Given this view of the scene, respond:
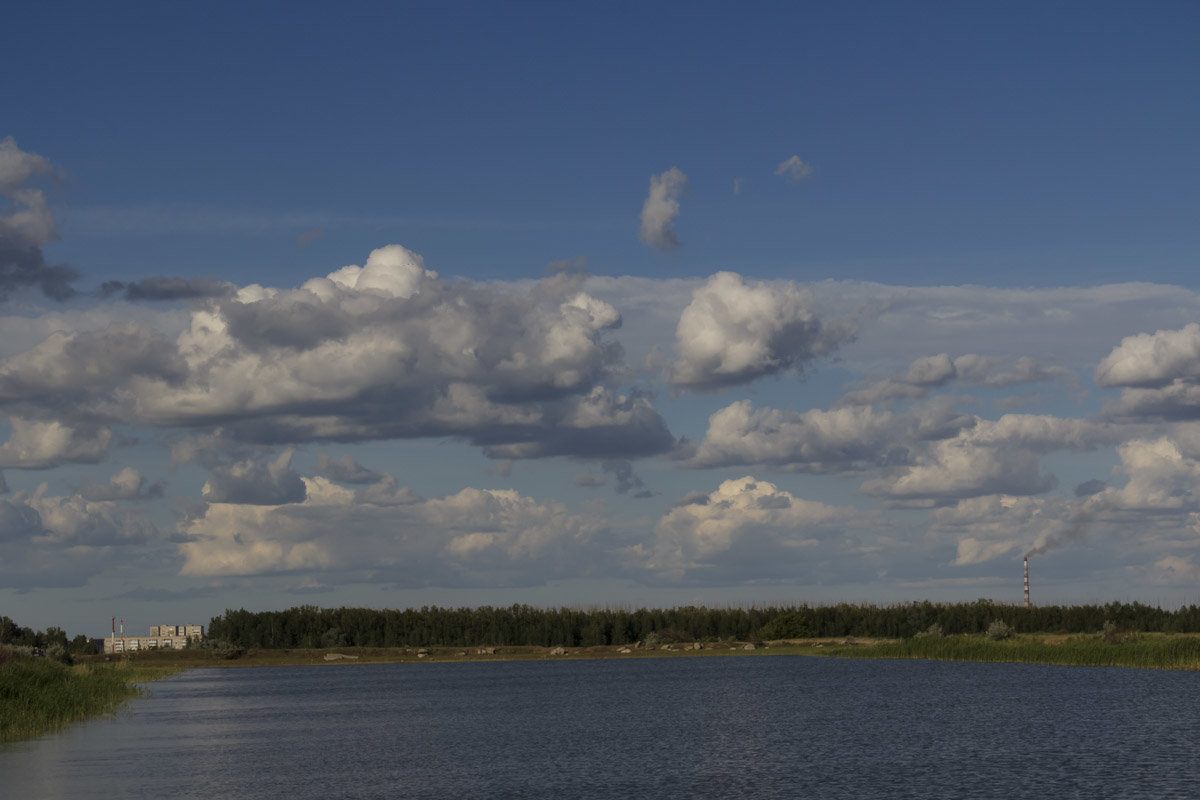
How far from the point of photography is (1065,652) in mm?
115188

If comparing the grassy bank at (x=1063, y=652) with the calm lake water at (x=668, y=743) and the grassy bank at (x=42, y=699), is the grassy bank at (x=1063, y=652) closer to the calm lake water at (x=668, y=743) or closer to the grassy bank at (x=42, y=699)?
the calm lake water at (x=668, y=743)

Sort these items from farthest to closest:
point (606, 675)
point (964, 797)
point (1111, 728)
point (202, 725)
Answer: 1. point (606, 675)
2. point (202, 725)
3. point (1111, 728)
4. point (964, 797)

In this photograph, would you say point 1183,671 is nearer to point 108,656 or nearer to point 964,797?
point 964,797

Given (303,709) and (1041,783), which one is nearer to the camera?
(1041,783)

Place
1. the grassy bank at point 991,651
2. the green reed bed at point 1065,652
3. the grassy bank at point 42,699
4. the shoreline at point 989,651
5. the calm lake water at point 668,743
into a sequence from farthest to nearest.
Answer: the shoreline at point 989,651, the grassy bank at point 991,651, the green reed bed at point 1065,652, the grassy bank at point 42,699, the calm lake water at point 668,743

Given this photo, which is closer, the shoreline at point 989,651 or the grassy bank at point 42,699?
the grassy bank at point 42,699

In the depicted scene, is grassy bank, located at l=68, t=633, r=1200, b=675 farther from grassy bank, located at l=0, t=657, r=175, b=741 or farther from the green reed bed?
grassy bank, located at l=0, t=657, r=175, b=741

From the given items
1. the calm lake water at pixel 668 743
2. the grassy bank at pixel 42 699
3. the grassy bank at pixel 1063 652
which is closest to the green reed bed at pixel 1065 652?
the grassy bank at pixel 1063 652

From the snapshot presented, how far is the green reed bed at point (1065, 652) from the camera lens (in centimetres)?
9975

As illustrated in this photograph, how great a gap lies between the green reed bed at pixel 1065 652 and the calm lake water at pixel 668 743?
74.9 inches

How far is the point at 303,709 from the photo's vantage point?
295 feet

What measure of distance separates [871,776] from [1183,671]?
67119 mm

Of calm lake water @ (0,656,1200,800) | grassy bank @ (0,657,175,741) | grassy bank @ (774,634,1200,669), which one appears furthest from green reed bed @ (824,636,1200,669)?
grassy bank @ (0,657,175,741)

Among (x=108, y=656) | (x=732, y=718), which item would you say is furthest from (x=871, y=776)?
(x=108, y=656)
